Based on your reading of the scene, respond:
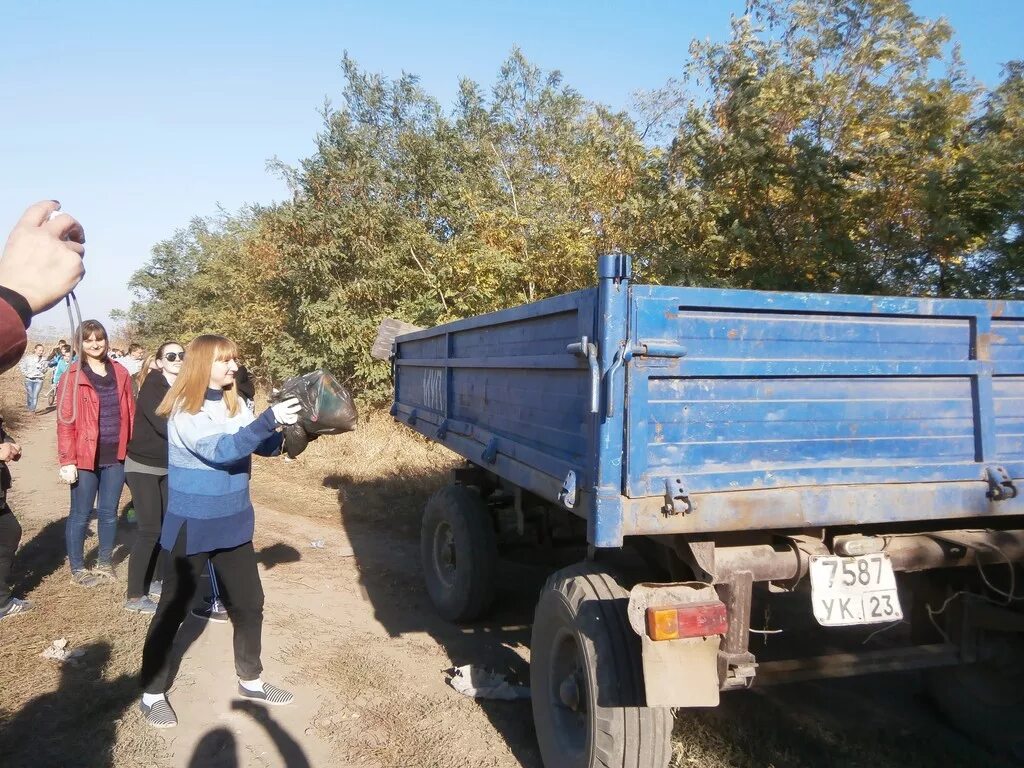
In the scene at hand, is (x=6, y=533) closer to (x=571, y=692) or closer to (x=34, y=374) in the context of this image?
(x=571, y=692)

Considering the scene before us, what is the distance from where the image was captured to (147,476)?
4.85 meters

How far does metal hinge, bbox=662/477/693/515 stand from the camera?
2430 millimetres

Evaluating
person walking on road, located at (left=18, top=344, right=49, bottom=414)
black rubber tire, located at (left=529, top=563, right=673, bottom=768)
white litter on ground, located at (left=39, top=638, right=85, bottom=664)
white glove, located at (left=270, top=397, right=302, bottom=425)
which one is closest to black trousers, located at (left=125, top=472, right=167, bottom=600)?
white litter on ground, located at (left=39, top=638, right=85, bottom=664)

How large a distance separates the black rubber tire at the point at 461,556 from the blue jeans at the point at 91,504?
2.28 metres

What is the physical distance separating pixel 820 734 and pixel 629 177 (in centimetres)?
783

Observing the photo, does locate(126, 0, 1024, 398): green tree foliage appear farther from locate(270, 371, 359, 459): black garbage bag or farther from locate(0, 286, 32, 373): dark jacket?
locate(0, 286, 32, 373): dark jacket

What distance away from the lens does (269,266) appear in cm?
1548

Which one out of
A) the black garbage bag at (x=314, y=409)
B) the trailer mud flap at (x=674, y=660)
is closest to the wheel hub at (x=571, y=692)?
the trailer mud flap at (x=674, y=660)

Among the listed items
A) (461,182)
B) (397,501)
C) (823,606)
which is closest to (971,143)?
(823,606)

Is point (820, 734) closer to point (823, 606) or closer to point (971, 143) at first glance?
point (823, 606)

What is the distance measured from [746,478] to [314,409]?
77.2 inches

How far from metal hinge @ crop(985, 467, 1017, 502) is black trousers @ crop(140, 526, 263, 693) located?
3.21 m

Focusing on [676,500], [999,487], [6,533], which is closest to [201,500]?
[6,533]

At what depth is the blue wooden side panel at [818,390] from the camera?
2508mm
